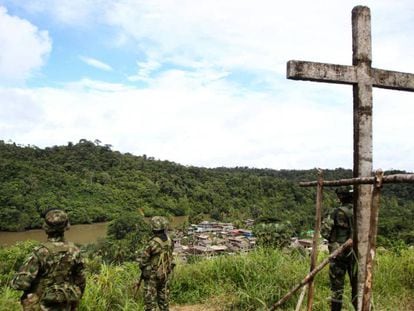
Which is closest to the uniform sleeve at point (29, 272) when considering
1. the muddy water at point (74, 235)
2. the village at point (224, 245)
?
the village at point (224, 245)

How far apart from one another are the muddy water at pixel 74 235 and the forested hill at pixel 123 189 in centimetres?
109

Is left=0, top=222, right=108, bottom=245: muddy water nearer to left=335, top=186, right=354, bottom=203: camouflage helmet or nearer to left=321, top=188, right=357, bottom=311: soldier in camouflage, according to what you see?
left=321, top=188, right=357, bottom=311: soldier in camouflage

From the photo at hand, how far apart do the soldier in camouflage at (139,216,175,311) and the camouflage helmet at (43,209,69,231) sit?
1.75 meters

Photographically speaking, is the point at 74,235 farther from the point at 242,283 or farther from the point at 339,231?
the point at 339,231

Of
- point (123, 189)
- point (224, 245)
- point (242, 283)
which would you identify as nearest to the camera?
point (242, 283)

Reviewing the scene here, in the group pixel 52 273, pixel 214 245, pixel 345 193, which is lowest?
pixel 214 245

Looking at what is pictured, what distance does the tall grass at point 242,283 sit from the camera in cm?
519

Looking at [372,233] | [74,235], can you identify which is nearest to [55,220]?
[372,233]

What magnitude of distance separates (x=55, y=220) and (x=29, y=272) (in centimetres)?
52

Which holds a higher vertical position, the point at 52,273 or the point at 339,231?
the point at 339,231

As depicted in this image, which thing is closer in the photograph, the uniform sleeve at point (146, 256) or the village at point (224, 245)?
the uniform sleeve at point (146, 256)

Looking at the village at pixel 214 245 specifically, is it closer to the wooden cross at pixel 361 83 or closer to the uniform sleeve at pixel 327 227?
the uniform sleeve at pixel 327 227

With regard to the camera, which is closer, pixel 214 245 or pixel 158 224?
pixel 158 224

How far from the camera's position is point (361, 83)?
388 cm
